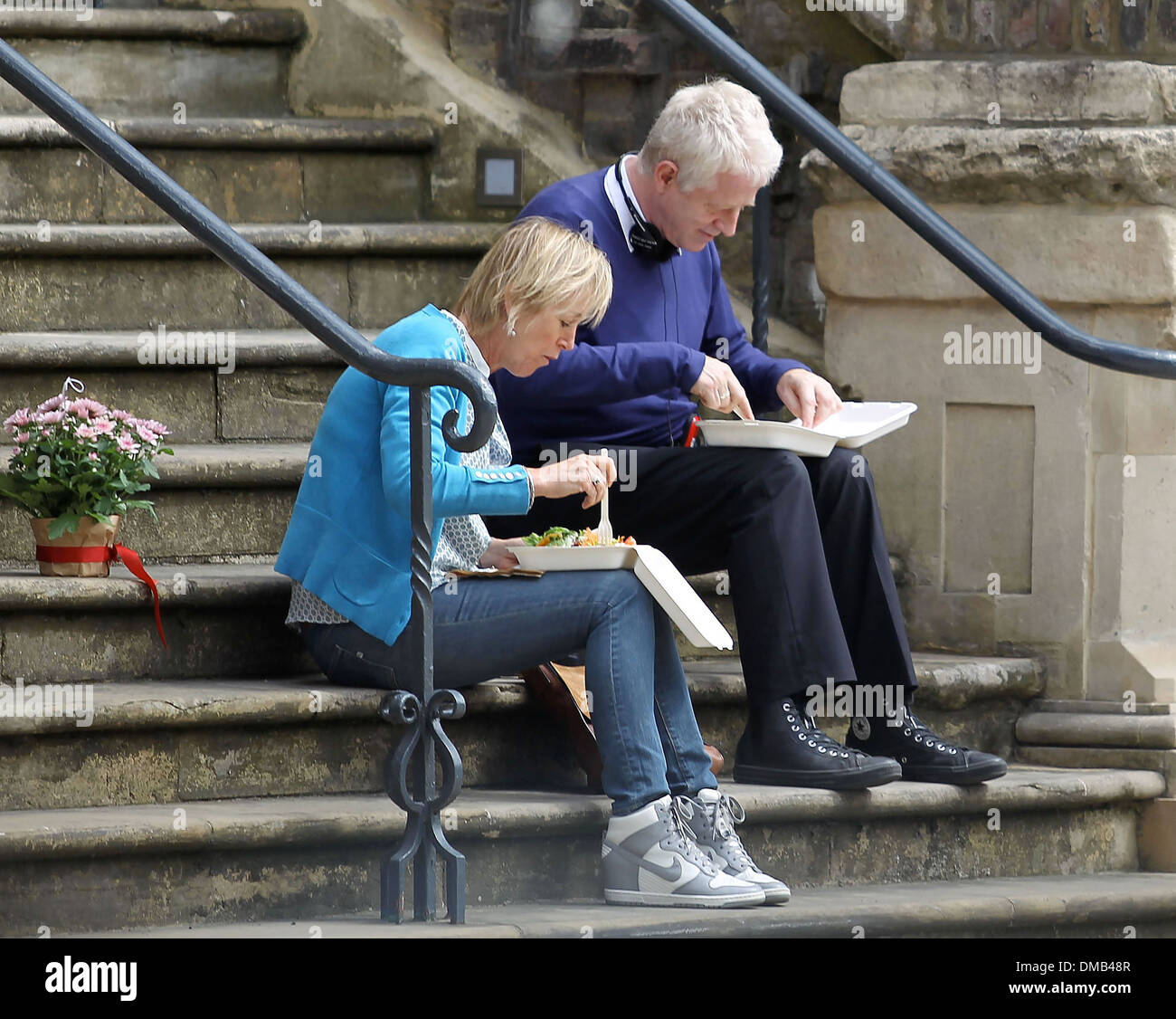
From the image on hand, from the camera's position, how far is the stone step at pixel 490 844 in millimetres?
2797

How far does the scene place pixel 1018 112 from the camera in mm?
3703

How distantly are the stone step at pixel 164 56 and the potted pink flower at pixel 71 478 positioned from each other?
1.38 meters

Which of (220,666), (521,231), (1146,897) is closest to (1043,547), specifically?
(1146,897)

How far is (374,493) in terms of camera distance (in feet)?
9.80

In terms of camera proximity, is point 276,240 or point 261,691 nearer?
point 261,691

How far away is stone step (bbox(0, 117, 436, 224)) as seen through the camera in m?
4.08

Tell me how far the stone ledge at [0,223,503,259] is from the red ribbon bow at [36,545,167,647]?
841mm

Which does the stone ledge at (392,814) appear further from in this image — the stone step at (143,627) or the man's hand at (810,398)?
the man's hand at (810,398)

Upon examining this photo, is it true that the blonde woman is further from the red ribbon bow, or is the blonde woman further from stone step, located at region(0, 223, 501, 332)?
stone step, located at region(0, 223, 501, 332)

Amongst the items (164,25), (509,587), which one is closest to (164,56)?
(164,25)

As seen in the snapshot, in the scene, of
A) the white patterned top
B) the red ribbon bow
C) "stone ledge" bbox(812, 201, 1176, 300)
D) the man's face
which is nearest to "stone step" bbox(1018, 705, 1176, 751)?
"stone ledge" bbox(812, 201, 1176, 300)

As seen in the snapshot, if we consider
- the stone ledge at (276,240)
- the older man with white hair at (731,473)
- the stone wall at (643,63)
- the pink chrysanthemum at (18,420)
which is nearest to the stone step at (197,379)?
the stone ledge at (276,240)

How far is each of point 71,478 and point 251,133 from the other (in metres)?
1.27

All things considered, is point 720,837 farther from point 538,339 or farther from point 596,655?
point 538,339
